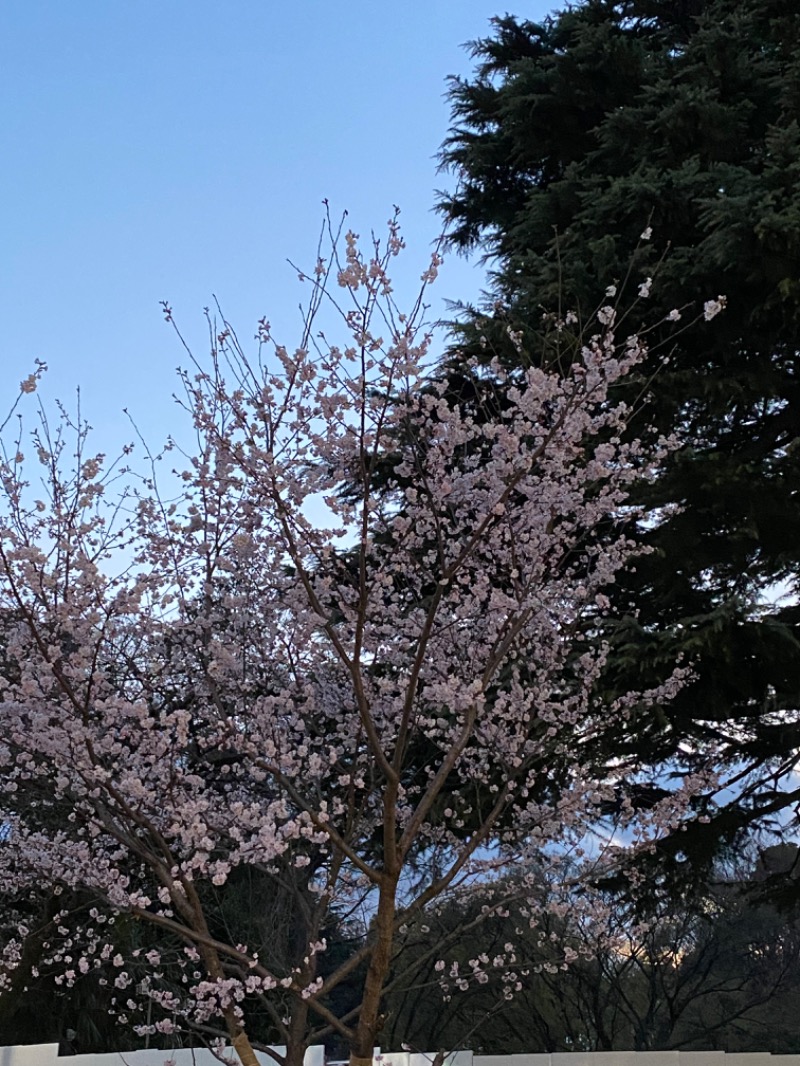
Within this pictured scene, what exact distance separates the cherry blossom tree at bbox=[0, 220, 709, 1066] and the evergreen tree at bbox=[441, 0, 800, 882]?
442 millimetres

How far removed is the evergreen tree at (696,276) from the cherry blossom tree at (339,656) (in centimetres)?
44

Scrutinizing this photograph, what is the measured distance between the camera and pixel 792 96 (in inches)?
249

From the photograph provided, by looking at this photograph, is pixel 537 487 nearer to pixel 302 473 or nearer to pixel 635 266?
pixel 302 473

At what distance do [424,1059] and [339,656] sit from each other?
717cm

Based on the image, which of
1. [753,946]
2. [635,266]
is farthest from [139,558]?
[753,946]

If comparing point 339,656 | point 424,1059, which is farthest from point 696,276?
point 424,1059

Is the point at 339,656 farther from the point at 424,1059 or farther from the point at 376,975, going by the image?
the point at 424,1059

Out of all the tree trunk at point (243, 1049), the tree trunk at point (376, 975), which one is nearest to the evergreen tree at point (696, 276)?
the tree trunk at point (376, 975)

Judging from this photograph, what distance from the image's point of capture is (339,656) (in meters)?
3.80

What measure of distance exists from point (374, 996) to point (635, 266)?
459 centimetres

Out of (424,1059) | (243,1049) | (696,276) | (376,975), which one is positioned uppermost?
(696,276)

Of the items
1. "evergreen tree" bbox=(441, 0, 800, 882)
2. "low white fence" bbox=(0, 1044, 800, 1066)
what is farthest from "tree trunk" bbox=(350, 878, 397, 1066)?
"low white fence" bbox=(0, 1044, 800, 1066)

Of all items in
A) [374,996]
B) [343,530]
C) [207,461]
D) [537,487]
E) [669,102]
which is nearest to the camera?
[374,996]

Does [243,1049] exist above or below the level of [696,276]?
below
